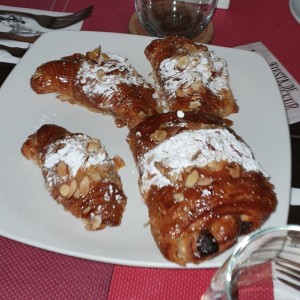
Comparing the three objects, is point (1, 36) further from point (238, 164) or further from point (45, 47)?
point (238, 164)

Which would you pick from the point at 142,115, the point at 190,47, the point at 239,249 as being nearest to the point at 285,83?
the point at 190,47

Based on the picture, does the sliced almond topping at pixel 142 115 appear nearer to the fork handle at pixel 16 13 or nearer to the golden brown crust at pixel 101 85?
the golden brown crust at pixel 101 85

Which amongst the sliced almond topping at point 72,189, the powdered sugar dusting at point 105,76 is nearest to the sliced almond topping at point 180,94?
the powdered sugar dusting at point 105,76

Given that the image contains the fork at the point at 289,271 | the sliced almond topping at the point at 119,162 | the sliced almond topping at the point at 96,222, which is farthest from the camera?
the sliced almond topping at the point at 119,162

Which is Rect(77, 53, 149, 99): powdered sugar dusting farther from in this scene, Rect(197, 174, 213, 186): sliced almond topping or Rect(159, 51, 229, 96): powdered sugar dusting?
Rect(197, 174, 213, 186): sliced almond topping

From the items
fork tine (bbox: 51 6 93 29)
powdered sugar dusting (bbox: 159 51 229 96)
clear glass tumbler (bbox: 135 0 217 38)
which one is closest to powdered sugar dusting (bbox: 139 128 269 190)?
powdered sugar dusting (bbox: 159 51 229 96)

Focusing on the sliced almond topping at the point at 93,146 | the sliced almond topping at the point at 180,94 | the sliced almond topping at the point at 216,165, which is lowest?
the sliced almond topping at the point at 93,146

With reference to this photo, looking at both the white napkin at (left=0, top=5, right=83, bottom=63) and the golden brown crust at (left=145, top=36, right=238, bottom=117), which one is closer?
the golden brown crust at (left=145, top=36, right=238, bottom=117)
